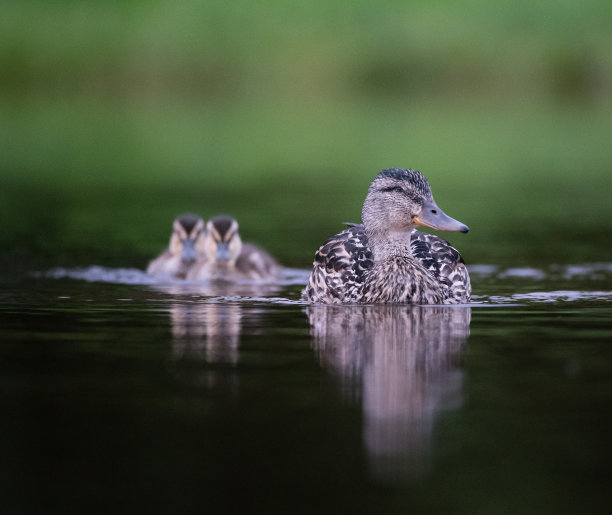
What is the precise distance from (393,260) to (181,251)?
3159mm

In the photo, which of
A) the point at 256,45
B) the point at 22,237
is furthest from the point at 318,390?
the point at 256,45

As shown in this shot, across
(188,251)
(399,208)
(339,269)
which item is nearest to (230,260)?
(188,251)

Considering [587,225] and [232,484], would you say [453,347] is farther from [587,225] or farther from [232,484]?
[587,225]

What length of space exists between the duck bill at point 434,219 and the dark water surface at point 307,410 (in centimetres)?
46

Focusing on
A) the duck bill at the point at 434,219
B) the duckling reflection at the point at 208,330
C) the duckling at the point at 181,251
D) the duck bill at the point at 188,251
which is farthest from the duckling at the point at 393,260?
the duck bill at the point at 188,251

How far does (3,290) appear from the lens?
7.89 metres

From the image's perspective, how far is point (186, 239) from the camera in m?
10.1

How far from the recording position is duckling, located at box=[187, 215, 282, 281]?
9281mm

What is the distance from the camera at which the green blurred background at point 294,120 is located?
38.7ft

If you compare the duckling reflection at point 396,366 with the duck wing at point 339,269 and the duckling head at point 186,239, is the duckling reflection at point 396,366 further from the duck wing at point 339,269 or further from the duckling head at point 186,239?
the duckling head at point 186,239

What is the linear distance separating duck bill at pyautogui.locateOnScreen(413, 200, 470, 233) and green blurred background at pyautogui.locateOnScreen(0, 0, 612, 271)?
2230 millimetres

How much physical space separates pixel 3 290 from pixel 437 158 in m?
11.4

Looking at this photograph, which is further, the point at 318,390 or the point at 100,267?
the point at 100,267

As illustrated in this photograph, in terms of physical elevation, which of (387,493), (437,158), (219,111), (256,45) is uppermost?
(256,45)
